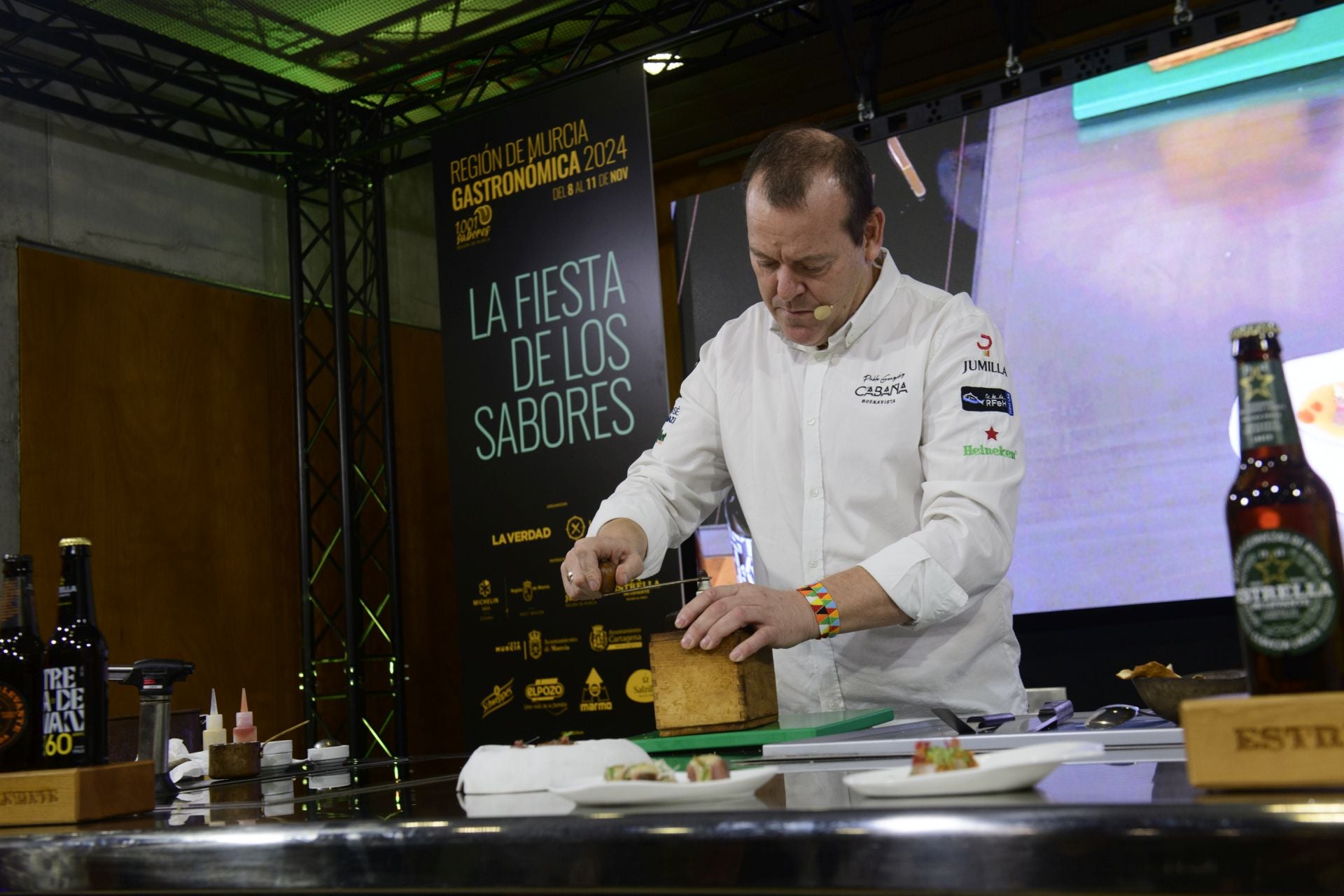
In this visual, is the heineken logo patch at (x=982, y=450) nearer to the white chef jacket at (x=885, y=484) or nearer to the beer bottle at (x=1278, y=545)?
the white chef jacket at (x=885, y=484)

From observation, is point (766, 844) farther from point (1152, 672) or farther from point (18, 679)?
point (18, 679)

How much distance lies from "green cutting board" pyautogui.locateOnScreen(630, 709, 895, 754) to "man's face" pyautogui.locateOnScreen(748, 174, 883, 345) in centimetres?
73

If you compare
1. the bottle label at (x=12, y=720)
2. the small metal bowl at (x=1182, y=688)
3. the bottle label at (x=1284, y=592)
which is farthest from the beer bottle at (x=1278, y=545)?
the bottle label at (x=12, y=720)

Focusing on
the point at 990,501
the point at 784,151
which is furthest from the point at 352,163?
the point at 990,501

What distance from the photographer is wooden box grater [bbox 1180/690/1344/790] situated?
70cm

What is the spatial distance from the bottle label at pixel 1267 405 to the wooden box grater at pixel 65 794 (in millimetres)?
1102

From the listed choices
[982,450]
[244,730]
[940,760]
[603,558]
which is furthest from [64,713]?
[982,450]

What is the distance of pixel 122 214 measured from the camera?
5.54 m

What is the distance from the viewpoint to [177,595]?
548 centimetres

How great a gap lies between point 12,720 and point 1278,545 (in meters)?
1.24

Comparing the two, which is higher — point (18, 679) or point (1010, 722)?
point (18, 679)

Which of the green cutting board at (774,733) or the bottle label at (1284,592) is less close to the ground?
the bottle label at (1284,592)

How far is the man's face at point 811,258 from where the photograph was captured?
1.89 m

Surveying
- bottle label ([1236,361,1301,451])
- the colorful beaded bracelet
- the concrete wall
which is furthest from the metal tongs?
the concrete wall
